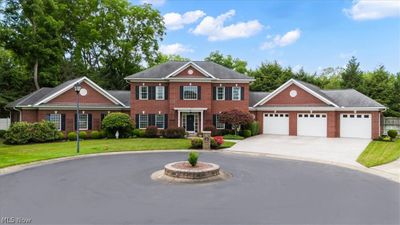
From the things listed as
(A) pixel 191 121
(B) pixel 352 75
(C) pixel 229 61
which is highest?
(C) pixel 229 61

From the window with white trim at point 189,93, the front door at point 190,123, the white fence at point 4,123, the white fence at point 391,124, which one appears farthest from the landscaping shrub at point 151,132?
the white fence at point 391,124

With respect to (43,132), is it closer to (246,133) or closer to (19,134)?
(19,134)

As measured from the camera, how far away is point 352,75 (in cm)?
4350

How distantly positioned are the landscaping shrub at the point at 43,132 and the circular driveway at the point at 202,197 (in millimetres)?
12197

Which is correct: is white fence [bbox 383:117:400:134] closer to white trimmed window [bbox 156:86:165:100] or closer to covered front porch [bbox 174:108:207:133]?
covered front porch [bbox 174:108:207:133]

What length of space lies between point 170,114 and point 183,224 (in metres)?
22.2

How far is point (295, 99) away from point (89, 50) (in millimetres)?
31871

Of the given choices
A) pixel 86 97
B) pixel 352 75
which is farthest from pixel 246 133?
pixel 352 75

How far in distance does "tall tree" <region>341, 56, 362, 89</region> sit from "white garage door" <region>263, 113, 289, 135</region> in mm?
18395

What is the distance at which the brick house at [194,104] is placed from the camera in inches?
1107

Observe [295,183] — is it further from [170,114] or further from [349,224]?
[170,114]

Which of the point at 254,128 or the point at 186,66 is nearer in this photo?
the point at 186,66

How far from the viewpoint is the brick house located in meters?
28.1

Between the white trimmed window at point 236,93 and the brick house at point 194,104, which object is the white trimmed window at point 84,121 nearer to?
the brick house at point 194,104
